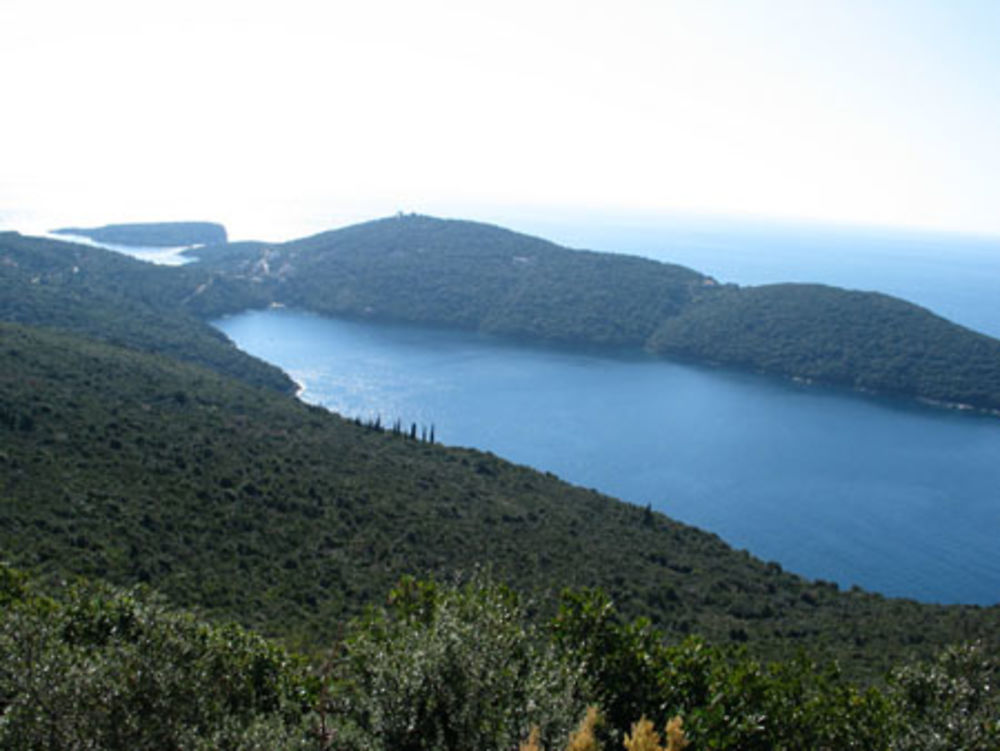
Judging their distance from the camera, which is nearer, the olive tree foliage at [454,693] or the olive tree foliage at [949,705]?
the olive tree foliage at [454,693]

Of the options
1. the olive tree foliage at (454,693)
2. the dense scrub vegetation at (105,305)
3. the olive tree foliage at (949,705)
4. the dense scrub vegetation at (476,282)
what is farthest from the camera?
the dense scrub vegetation at (476,282)

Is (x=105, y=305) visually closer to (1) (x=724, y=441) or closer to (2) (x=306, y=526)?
(2) (x=306, y=526)

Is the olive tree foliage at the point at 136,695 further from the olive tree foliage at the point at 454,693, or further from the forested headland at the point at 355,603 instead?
the olive tree foliage at the point at 454,693

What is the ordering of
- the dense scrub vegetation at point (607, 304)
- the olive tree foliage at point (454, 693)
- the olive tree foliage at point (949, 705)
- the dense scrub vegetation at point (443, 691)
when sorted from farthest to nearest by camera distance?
the dense scrub vegetation at point (607, 304)
the olive tree foliage at point (949, 705)
the olive tree foliage at point (454, 693)
the dense scrub vegetation at point (443, 691)

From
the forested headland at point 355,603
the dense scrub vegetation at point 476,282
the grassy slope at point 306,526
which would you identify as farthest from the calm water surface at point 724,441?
the grassy slope at point 306,526

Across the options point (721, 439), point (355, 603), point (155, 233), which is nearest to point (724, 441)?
point (721, 439)

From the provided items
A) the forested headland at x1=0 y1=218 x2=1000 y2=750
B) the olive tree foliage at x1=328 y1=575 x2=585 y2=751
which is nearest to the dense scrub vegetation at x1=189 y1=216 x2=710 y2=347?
the forested headland at x1=0 y1=218 x2=1000 y2=750
